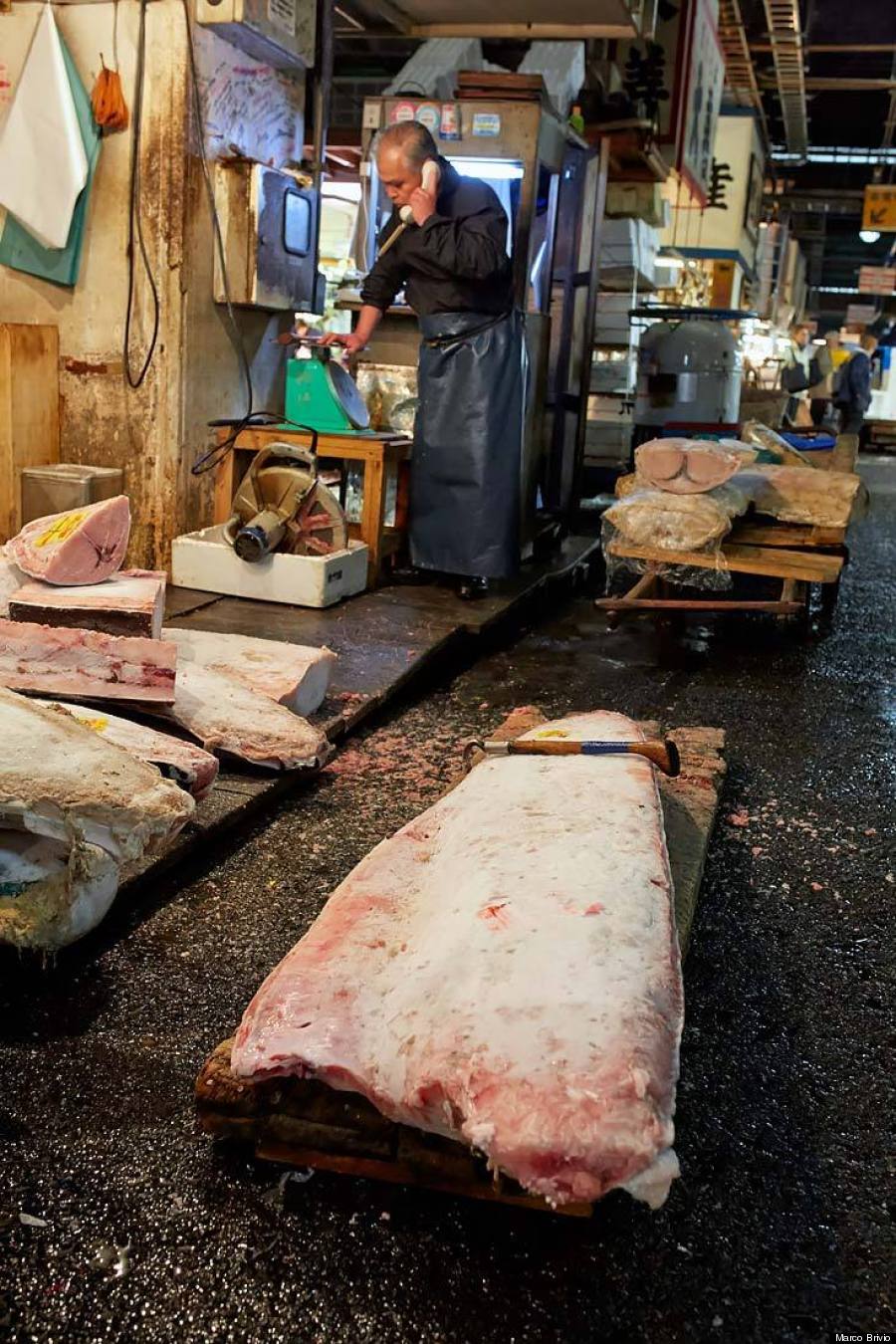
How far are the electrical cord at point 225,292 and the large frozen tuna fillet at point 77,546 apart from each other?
2.06 meters

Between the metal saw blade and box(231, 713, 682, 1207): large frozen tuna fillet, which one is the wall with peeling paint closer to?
the metal saw blade

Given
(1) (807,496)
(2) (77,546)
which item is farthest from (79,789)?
(1) (807,496)

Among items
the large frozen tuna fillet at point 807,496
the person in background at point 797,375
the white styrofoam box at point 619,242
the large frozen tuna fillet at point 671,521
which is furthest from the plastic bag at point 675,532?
the person in background at point 797,375

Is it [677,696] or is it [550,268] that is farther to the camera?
[550,268]

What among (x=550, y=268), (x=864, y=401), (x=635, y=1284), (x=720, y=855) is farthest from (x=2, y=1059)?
(x=864, y=401)

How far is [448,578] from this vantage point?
7.26 metres

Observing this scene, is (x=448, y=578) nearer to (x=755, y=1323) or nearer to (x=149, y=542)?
(x=149, y=542)

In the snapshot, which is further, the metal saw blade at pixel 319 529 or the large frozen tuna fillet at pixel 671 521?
the large frozen tuna fillet at pixel 671 521

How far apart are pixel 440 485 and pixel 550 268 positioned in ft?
9.51

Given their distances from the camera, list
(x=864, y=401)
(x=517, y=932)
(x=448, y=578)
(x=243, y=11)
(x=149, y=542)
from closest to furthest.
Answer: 1. (x=517, y=932)
2. (x=243, y=11)
3. (x=149, y=542)
4. (x=448, y=578)
5. (x=864, y=401)

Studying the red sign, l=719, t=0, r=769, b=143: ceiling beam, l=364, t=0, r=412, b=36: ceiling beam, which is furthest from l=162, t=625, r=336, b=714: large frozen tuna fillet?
the red sign

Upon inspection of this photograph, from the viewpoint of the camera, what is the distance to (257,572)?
20.4ft

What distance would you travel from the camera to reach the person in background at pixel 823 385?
24859 mm

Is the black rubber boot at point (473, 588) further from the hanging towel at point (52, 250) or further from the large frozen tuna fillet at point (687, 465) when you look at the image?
the hanging towel at point (52, 250)
